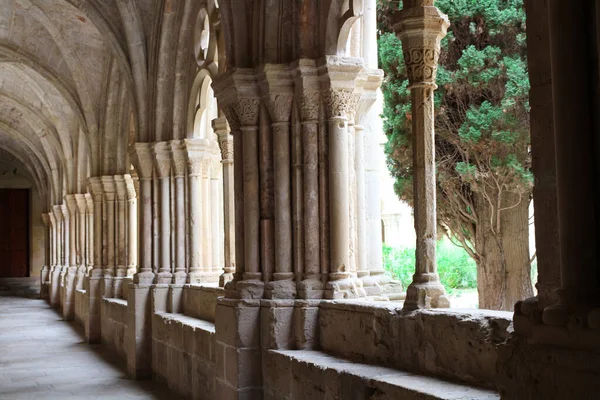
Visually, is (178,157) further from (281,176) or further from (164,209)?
(281,176)

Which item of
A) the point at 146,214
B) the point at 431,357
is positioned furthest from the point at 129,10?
the point at 431,357

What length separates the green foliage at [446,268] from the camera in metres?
14.0

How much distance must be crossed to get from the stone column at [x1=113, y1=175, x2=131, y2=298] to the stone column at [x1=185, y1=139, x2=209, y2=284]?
11.9 ft

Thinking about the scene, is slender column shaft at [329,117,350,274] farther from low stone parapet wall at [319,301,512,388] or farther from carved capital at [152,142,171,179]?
carved capital at [152,142,171,179]

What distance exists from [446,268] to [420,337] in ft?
33.5

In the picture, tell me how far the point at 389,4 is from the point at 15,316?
1087 cm

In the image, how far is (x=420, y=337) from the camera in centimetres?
414

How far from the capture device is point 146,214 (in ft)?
30.1

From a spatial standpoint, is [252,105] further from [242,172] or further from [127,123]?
[127,123]

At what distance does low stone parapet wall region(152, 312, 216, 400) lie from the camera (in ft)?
22.1

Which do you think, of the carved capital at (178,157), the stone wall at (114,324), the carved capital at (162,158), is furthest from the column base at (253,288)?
the stone wall at (114,324)

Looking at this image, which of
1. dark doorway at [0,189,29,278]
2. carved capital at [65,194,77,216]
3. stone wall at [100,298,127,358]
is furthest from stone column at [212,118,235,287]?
dark doorway at [0,189,29,278]

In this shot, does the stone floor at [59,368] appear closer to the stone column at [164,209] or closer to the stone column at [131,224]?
the stone column at [164,209]

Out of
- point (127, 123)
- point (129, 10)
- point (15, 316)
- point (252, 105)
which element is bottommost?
point (15, 316)
